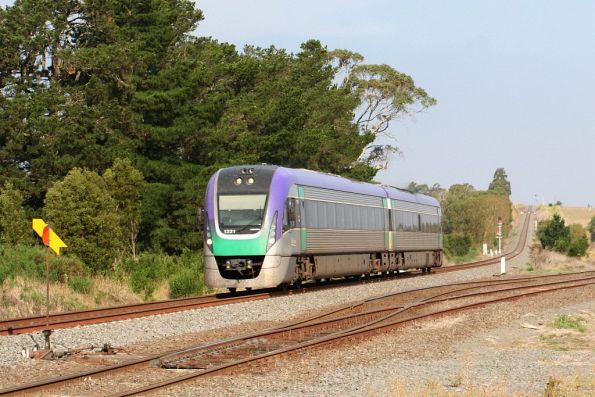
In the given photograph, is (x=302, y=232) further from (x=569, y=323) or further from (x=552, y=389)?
(x=552, y=389)

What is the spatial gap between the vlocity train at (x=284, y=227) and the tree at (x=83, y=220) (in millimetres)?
8589

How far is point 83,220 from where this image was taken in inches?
1355

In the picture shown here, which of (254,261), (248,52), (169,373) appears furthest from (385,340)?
(248,52)

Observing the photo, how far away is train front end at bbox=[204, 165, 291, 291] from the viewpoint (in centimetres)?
2533

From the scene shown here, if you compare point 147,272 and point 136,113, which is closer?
point 147,272

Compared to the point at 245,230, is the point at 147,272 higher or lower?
lower

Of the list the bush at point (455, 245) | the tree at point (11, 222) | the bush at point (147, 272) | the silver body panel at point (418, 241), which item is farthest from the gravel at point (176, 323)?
the bush at point (455, 245)

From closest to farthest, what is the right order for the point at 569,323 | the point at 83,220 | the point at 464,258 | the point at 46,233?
the point at 46,233, the point at 569,323, the point at 83,220, the point at 464,258

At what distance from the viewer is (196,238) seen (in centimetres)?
4294

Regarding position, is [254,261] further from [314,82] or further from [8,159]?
[314,82]

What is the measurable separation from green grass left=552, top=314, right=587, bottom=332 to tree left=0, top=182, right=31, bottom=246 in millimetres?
23132

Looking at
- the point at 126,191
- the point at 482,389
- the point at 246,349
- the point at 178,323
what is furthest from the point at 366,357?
the point at 126,191

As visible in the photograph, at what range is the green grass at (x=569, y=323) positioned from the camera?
18.8m

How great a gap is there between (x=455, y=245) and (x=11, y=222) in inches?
1952
